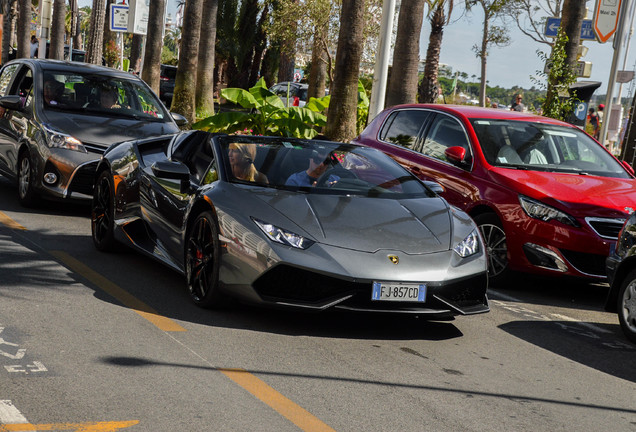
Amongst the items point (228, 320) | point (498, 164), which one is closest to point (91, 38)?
point (498, 164)

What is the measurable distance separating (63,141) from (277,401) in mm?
6689

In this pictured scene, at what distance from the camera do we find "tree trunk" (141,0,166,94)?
2431 centimetres

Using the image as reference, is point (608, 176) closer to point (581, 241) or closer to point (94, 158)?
point (581, 241)

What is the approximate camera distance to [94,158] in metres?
10.6

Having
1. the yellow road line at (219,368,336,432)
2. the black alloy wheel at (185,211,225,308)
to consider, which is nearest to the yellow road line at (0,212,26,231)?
the black alloy wheel at (185,211,225,308)

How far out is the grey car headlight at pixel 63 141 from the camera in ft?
35.0

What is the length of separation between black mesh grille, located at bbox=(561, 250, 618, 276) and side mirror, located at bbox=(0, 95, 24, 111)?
6.83 metres

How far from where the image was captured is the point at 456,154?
9258mm

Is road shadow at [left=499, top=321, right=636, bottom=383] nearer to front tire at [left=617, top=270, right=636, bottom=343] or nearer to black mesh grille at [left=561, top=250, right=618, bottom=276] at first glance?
front tire at [left=617, top=270, right=636, bottom=343]

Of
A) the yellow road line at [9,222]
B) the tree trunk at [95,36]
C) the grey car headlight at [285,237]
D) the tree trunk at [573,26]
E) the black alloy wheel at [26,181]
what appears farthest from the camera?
the tree trunk at [95,36]

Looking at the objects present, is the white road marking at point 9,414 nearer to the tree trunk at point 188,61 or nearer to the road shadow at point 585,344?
the road shadow at point 585,344

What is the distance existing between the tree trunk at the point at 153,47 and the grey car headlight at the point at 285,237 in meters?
18.5

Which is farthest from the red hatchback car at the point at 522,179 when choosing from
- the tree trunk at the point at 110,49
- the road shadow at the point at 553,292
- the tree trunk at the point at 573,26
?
the tree trunk at the point at 110,49

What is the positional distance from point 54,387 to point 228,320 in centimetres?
187
